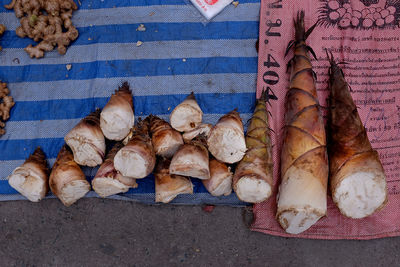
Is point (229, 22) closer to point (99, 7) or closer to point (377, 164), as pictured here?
point (99, 7)

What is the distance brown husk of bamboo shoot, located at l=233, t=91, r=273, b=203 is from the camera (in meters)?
2.42

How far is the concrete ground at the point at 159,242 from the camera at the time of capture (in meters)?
2.85

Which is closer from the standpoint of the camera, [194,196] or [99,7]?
[194,196]

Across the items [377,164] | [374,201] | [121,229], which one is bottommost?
[121,229]

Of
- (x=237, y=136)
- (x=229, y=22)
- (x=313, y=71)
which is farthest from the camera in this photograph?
(x=229, y=22)

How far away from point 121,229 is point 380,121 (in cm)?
265

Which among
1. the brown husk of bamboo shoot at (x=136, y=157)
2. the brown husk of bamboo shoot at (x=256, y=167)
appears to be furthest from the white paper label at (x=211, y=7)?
the brown husk of bamboo shoot at (x=136, y=157)

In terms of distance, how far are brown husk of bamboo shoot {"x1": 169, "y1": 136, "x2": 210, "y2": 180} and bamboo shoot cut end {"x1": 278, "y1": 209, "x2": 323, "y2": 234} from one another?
713mm

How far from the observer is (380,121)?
9.28ft

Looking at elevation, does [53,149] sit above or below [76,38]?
below

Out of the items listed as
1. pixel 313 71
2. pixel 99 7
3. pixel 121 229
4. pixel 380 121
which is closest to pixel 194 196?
pixel 121 229

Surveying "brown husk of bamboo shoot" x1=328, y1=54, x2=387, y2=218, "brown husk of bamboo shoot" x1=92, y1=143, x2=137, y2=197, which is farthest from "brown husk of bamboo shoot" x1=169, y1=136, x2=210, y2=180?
"brown husk of bamboo shoot" x1=328, y1=54, x2=387, y2=218

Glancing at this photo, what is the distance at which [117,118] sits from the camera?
2477mm

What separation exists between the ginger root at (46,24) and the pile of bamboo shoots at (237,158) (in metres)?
0.89
